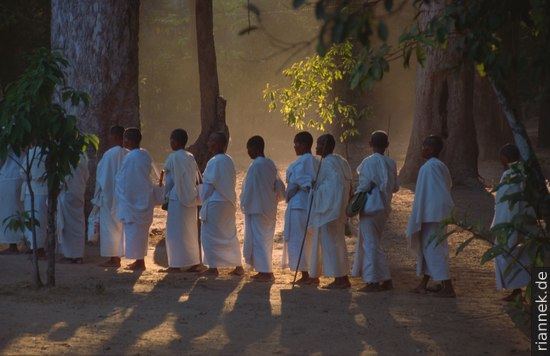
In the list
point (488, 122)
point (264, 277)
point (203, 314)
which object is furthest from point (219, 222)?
point (488, 122)

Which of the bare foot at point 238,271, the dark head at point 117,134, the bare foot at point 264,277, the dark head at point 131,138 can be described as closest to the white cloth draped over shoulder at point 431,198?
the bare foot at point 264,277

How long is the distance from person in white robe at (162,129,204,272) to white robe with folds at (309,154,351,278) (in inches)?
71.8

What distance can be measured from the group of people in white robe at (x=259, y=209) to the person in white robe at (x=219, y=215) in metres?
0.01

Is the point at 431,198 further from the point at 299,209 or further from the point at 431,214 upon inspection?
the point at 299,209

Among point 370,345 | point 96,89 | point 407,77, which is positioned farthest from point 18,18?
point 407,77

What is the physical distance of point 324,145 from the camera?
10.9m

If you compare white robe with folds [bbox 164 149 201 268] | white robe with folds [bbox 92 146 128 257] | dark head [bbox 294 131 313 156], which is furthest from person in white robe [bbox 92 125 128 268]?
dark head [bbox 294 131 313 156]

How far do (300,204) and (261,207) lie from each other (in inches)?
21.0

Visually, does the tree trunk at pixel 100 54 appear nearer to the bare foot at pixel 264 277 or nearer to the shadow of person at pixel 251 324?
the bare foot at pixel 264 277

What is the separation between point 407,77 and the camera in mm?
39750

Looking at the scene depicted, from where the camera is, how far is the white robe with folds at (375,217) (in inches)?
418

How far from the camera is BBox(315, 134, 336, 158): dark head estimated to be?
10.8 metres

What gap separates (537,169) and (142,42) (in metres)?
33.4

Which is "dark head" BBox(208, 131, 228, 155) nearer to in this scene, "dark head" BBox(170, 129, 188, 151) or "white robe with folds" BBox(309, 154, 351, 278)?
"dark head" BBox(170, 129, 188, 151)
